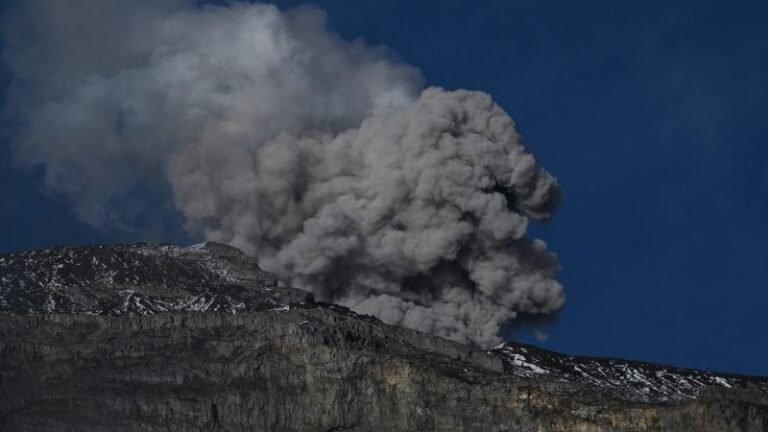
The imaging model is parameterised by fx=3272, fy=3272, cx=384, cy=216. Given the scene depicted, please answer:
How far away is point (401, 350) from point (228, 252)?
46.6ft

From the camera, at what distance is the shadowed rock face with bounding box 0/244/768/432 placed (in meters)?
98.5

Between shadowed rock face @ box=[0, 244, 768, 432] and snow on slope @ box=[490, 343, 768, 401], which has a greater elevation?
snow on slope @ box=[490, 343, 768, 401]

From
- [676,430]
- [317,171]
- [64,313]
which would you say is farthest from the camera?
[317,171]

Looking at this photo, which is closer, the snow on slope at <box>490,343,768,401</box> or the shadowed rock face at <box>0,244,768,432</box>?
the shadowed rock face at <box>0,244,768,432</box>

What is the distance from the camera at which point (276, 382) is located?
330ft

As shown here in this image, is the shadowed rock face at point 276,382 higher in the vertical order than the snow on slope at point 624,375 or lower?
lower

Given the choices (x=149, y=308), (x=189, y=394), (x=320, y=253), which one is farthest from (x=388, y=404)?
(x=320, y=253)

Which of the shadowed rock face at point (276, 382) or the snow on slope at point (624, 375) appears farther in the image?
the snow on slope at point (624, 375)

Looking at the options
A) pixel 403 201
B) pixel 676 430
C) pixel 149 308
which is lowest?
pixel 676 430

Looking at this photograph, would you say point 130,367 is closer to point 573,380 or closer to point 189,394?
point 189,394

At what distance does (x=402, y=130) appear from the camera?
126 meters

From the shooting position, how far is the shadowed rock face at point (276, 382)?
98.5 metres

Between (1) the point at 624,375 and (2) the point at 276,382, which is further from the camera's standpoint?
(1) the point at 624,375

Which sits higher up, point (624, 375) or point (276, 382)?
point (624, 375)
